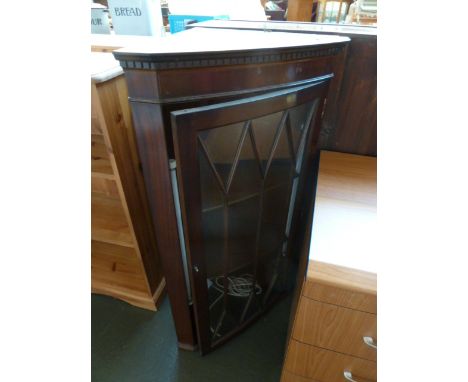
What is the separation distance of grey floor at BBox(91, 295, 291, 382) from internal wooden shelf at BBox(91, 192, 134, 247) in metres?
0.41

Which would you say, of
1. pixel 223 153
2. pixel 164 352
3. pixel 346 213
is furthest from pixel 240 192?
pixel 164 352

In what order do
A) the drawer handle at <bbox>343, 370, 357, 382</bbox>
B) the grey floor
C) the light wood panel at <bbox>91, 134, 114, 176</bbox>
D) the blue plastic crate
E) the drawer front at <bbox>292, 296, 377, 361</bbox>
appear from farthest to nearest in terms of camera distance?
1. the blue plastic crate
2. the grey floor
3. the light wood panel at <bbox>91, 134, 114, 176</bbox>
4. the drawer handle at <bbox>343, 370, 357, 382</bbox>
5. the drawer front at <bbox>292, 296, 377, 361</bbox>

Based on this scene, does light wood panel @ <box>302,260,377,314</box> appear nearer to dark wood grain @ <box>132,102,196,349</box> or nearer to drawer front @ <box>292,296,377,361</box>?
drawer front @ <box>292,296,377,361</box>

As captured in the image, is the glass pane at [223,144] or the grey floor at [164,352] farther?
the grey floor at [164,352]

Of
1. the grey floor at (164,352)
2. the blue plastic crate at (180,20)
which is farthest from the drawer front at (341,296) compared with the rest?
the blue plastic crate at (180,20)

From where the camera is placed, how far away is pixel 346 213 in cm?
81

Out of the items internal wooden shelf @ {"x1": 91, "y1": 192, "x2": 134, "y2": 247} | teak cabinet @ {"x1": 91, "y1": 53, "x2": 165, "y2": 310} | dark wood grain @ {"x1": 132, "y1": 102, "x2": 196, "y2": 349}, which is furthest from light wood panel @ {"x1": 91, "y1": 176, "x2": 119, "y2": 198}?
dark wood grain @ {"x1": 132, "y1": 102, "x2": 196, "y2": 349}

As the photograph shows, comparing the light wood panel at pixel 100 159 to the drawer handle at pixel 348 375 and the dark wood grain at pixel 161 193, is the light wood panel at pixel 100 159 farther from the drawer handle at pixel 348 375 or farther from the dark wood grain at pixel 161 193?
the drawer handle at pixel 348 375

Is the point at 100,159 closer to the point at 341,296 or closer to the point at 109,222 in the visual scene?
the point at 109,222

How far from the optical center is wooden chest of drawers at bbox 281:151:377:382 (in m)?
0.64

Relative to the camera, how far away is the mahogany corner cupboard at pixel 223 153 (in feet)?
1.81

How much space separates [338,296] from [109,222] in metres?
0.91

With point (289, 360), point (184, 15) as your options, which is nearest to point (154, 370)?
point (289, 360)
